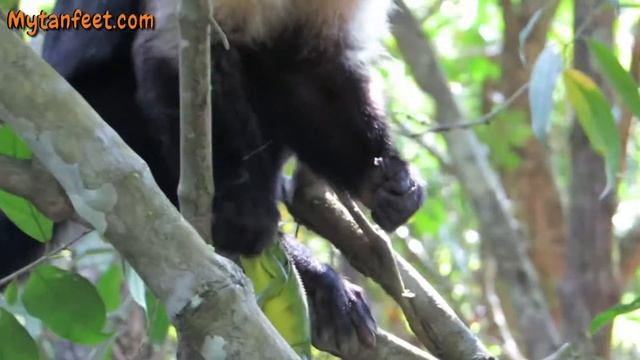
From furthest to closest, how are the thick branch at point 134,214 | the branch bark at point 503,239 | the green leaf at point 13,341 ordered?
the branch bark at point 503,239 → the green leaf at point 13,341 → the thick branch at point 134,214

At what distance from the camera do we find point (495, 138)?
10.4ft

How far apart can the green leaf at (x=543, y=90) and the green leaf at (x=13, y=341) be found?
0.67 m

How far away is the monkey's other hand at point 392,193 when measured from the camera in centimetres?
185

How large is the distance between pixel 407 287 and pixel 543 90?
1.24 ft

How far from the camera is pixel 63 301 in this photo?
124cm

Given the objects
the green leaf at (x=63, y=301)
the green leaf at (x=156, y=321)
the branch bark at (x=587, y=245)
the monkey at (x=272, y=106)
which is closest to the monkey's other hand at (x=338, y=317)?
the monkey at (x=272, y=106)

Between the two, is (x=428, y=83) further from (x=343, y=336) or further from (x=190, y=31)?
(x=190, y=31)

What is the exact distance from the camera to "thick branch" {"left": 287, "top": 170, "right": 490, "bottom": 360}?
1609mm

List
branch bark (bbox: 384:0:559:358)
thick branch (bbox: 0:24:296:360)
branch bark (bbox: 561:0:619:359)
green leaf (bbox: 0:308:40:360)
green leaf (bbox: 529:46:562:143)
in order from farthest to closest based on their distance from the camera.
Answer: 1. branch bark (bbox: 561:0:619:359)
2. branch bark (bbox: 384:0:559:358)
3. green leaf (bbox: 529:46:562:143)
4. green leaf (bbox: 0:308:40:360)
5. thick branch (bbox: 0:24:296:360)

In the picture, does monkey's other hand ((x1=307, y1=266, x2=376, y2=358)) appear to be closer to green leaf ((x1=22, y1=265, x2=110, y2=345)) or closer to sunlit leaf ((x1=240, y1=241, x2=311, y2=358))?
sunlit leaf ((x1=240, y1=241, x2=311, y2=358))

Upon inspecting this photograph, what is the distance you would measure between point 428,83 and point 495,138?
0.47 metres

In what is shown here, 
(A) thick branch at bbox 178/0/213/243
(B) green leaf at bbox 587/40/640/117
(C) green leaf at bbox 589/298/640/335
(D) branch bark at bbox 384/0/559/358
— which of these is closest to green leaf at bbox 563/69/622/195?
(B) green leaf at bbox 587/40/640/117

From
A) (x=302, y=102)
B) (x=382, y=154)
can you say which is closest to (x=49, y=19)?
(x=302, y=102)

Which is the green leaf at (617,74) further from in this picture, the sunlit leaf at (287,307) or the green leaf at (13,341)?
the green leaf at (13,341)
